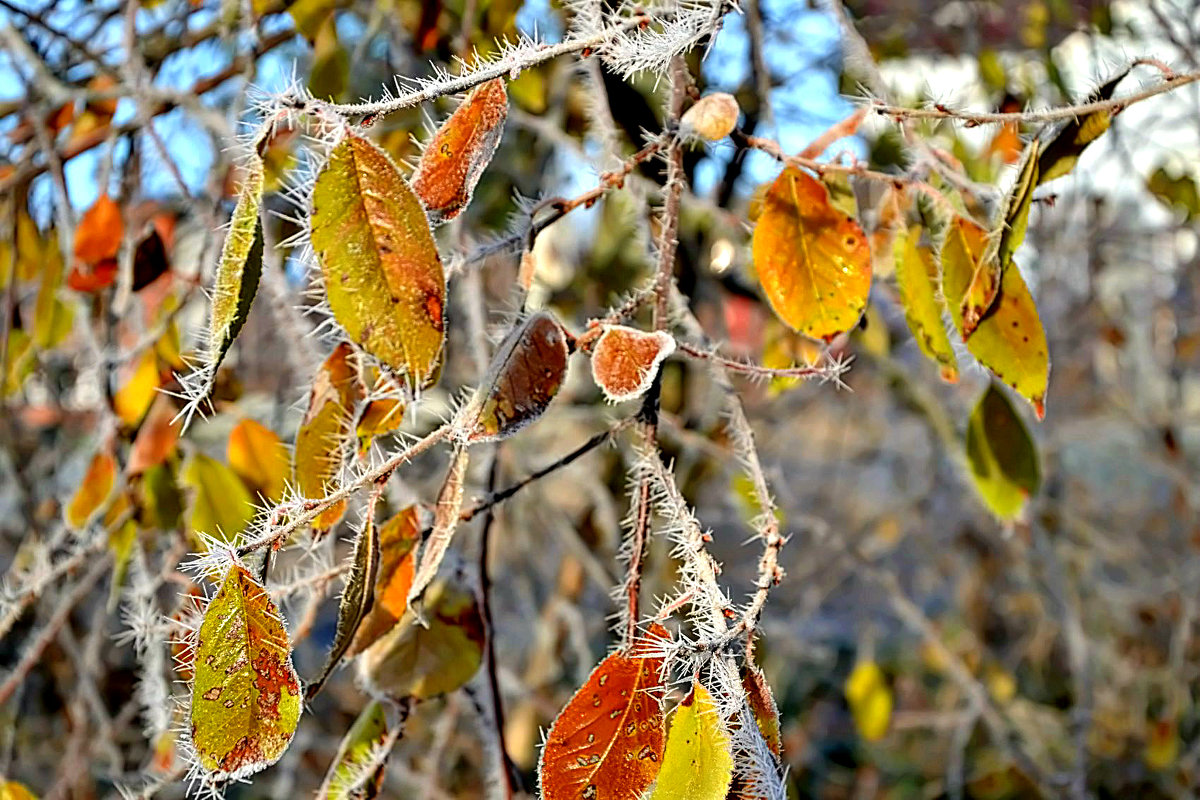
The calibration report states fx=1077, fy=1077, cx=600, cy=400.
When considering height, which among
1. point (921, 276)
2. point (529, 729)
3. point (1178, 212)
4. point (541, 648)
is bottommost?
point (529, 729)

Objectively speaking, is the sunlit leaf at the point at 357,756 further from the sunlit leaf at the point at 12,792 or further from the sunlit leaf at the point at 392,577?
the sunlit leaf at the point at 12,792

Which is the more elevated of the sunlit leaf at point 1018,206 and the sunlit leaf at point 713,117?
the sunlit leaf at point 713,117

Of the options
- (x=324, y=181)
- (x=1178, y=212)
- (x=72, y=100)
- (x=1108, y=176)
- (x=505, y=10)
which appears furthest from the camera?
(x=1108, y=176)

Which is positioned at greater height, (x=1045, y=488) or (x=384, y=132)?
(x=384, y=132)

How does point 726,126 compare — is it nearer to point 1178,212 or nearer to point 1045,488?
point 1178,212

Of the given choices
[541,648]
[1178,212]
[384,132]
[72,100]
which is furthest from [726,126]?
[541,648]

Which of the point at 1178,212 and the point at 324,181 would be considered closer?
the point at 324,181

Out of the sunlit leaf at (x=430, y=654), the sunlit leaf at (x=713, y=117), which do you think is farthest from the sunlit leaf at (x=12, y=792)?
the sunlit leaf at (x=713, y=117)
